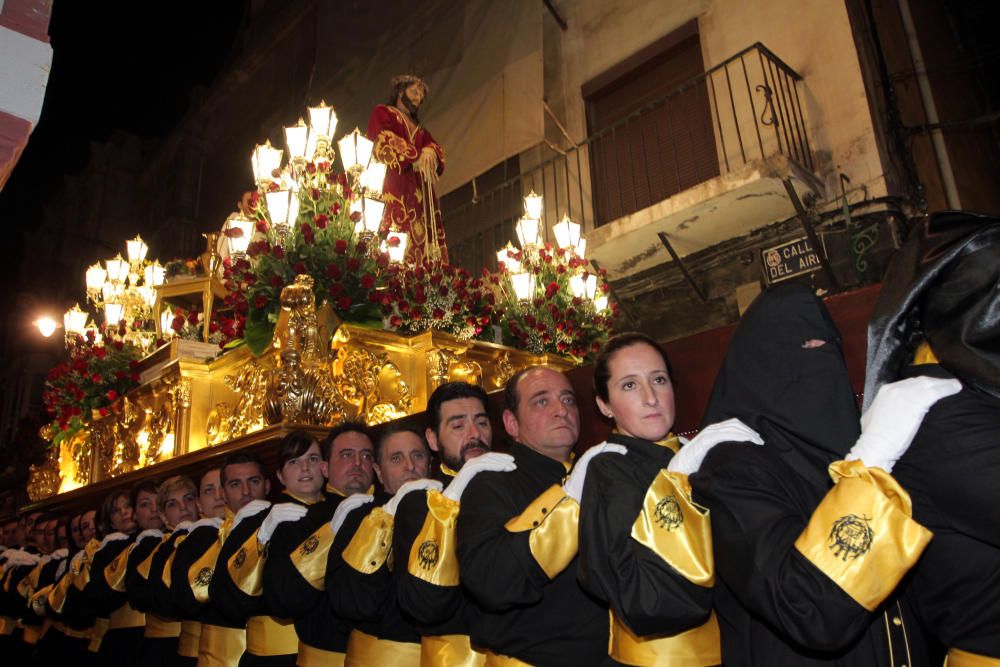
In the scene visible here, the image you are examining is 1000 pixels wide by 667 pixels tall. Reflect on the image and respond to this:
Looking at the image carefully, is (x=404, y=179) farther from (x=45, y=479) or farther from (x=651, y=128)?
(x=45, y=479)

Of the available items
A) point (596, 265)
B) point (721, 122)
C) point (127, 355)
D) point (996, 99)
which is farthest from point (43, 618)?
point (996, 99)

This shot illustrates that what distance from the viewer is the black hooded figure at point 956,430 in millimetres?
1440

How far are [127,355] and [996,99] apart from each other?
31.6ft

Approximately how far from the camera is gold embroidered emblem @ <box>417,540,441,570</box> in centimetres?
234

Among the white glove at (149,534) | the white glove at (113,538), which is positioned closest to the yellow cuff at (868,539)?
the white glove at (149,534)

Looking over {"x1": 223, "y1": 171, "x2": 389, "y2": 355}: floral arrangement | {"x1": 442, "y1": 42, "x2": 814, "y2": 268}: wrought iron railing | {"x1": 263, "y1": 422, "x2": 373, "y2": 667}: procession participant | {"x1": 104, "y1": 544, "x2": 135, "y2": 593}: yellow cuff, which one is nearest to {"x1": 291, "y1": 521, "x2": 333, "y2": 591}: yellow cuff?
{"x1": 263, "y1": 422, "x2": 373, "y2": 667}: procession participant

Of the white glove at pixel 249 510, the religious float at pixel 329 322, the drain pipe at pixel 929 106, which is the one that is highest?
the drain pipe at pixel 929 106

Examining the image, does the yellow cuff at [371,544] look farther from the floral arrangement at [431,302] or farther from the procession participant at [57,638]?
the procession participant at [57,638]

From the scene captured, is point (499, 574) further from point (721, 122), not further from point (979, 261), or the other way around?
point (721, 122)

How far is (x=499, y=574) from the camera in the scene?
204 cm

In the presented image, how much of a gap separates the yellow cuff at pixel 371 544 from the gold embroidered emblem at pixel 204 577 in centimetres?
134

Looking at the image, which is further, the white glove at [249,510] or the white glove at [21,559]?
the white glove at [21,559]

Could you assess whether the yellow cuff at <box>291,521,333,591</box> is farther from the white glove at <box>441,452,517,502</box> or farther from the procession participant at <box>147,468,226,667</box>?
the procession participant at <box>147,468,226,667</box>

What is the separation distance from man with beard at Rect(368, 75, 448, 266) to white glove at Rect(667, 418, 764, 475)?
405 cm
